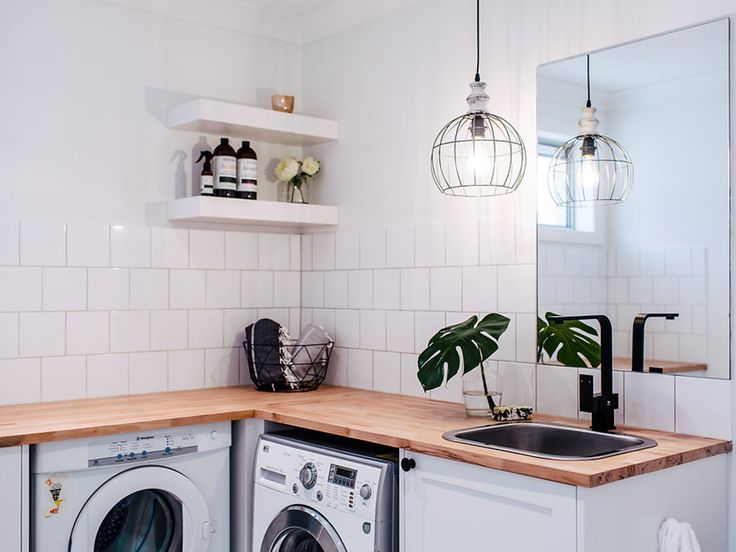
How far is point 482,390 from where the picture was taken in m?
2.65

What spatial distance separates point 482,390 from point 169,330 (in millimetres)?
1284

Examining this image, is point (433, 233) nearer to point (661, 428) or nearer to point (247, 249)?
point (247, 249)

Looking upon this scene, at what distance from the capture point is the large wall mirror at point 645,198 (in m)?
2.22

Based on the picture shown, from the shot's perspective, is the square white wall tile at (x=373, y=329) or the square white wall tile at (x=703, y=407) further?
the square white wall tile at (x=373, y=329)

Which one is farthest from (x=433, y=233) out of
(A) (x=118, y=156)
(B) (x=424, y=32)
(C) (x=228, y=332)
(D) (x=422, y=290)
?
(A) (x=118, y=156)

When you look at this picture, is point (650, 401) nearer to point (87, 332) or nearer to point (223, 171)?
point (223, 171)

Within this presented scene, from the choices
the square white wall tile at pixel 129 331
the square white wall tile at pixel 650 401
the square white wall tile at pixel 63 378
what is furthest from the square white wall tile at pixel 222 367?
the square white wall tile at pixel 650 401

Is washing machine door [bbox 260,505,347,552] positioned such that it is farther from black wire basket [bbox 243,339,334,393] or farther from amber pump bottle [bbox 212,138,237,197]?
amber pump bottle [bbox 212,138,237,197]

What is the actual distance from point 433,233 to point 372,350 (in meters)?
0.56

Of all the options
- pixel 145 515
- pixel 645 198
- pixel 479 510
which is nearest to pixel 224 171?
pixel 145 515

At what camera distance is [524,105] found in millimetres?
2711

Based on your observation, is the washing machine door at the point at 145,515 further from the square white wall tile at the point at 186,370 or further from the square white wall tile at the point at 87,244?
the square white wall tile at the point at 87,244

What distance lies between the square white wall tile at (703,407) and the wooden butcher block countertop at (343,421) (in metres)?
0.03

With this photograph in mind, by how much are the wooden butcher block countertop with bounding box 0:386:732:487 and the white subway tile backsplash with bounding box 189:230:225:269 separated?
1.67ft
